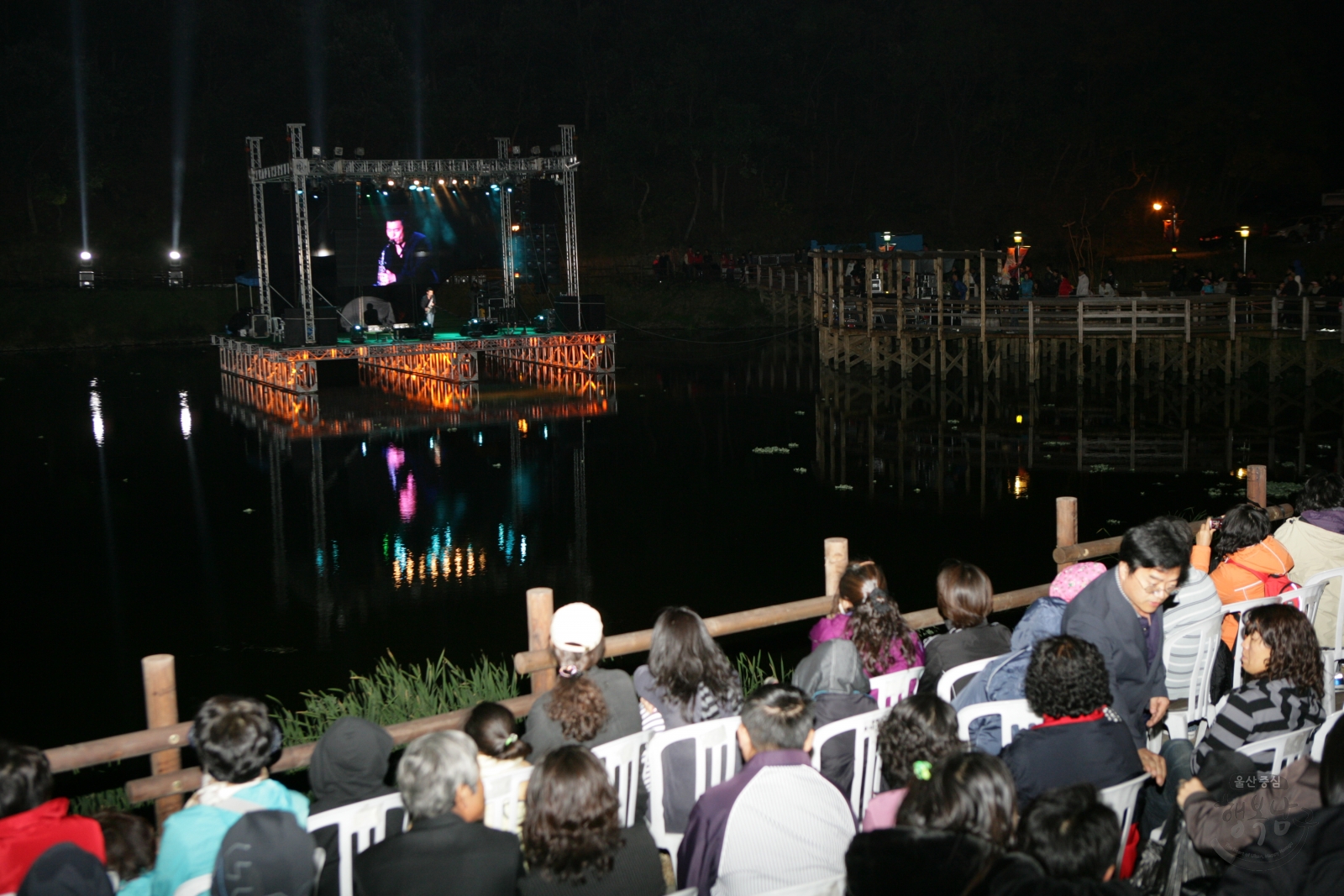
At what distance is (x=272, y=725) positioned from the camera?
3490 mm

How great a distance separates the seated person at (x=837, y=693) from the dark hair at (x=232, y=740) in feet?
5.60

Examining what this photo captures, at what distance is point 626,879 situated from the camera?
3195mm

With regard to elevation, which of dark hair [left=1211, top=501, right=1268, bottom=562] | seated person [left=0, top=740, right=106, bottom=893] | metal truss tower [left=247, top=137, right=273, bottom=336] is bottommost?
seated person [left=0, top=740, right=106, bottom=893]

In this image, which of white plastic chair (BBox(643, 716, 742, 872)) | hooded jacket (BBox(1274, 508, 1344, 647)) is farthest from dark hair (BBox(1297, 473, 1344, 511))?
white plastic chair (BBox(643, 716, 742, 872))

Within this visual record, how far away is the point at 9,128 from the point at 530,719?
140 ft

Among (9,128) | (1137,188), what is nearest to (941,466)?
(1137,188)

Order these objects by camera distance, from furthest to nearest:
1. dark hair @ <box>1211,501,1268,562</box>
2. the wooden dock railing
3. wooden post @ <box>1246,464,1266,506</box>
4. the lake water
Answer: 1. the lake water
2. wooden post @ <box>1246,464,1266,506</box>
3. dark hair @ <box>1211,501,1268,562</box>
4. the wooden dock railing

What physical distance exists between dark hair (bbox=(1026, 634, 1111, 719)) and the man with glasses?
20.2 inches

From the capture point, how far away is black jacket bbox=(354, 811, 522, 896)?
3.04 meters

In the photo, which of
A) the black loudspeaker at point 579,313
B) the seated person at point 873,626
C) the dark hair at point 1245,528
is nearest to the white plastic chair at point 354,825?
the seated person at point 873,626

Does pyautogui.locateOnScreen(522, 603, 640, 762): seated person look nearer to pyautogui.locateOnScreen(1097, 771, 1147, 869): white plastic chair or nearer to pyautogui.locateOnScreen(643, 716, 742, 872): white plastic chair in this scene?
pyautogui.locateOnScreen(643, 716, 742, 872): white plastic chair

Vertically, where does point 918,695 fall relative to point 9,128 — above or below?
below

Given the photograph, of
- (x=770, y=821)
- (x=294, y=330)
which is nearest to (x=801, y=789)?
(x=770, y=821)

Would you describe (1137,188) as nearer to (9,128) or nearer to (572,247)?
(572,247)
